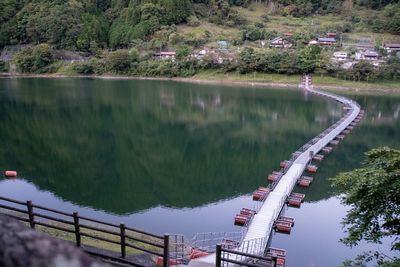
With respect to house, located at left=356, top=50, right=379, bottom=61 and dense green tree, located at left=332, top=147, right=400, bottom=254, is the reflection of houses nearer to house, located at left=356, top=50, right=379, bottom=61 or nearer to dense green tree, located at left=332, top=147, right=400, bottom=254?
house, located at left=356, top=50, right=379, bottom=61

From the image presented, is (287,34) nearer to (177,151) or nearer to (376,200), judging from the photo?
(177,151)

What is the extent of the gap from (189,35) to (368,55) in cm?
4080

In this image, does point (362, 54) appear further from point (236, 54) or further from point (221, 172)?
point (221, 172)

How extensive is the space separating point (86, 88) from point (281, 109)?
117 ft

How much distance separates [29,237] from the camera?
175 centimetres

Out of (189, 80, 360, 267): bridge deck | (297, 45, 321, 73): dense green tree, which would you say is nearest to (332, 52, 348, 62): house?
(297, 45, 321, 73): dense green tree

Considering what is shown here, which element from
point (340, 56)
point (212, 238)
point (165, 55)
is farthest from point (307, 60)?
point (212, 238)

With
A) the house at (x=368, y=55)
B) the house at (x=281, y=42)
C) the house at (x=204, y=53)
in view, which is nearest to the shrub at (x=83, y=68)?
the house at (x=204, y=53)

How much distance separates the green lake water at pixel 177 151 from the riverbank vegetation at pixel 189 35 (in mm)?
12627

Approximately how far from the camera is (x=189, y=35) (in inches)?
3740

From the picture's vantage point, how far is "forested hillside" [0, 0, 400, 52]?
99875 mm

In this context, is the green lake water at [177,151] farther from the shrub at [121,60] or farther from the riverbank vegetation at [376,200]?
the shrub at [121,60]

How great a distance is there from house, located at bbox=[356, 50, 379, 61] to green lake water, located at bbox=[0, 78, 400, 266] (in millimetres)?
17171

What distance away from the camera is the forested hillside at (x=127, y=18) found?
99.9 m
